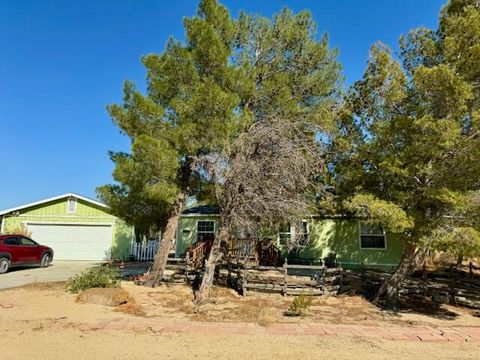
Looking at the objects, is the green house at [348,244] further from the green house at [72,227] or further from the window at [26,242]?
the window at [26,242]

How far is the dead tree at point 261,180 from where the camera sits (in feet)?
31.9

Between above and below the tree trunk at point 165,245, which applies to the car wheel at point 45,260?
below

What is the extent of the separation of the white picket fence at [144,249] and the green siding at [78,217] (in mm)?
466

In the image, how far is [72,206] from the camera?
74.8 feet

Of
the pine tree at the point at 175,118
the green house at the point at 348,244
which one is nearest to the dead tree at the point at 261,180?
the pine tree at the point at 175,118

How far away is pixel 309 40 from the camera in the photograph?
1283 centimetres

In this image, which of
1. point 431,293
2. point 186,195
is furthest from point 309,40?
point 431,293

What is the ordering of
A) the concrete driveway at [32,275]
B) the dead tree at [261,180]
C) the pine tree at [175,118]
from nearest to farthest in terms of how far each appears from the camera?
the dead tree at [261,180] → the pine tree at [175,118] → the concrete driveway at [32,275]

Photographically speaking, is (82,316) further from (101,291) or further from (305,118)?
(305,118)

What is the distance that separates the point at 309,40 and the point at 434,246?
767 centimetres

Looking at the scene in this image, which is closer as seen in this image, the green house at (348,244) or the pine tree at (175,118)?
the pine tree at (175,118)

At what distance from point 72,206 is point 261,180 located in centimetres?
1686

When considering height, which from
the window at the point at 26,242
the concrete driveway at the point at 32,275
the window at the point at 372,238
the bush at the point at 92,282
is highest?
the window at the point at 372,238

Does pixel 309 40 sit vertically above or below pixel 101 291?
above
